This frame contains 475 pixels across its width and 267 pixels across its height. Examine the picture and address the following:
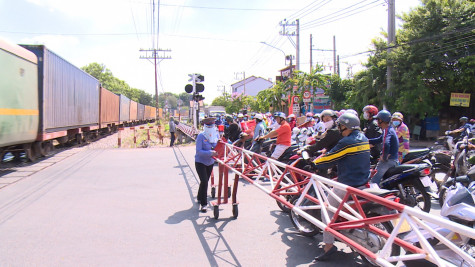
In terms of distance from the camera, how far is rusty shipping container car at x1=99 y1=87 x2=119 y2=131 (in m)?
23.0

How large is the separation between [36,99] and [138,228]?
27.2 feet

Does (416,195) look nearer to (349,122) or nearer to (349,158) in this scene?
(349,158)

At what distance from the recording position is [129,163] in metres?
12.0

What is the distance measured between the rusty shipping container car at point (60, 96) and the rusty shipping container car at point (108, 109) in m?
3.73

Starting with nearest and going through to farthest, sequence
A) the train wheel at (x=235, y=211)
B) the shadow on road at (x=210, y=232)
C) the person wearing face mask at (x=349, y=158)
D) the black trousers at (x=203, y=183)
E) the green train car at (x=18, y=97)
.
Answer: the person wearing face mask at (x=349, y=158) → the shadow on road at (x=210, y=232) → the train wheel at (x=235, y=211) → the black trousers at (x=203, y=183) → the green train car at (x=18, y=97)

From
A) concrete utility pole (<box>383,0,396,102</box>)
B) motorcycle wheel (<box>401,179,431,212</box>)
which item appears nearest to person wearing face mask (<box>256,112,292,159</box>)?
motorcycle wheel (<box>401,179,431,212</box>)

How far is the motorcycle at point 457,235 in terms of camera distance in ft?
9.04

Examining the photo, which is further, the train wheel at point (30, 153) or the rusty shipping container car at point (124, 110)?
the rusty shipping container car at point (124, 110)

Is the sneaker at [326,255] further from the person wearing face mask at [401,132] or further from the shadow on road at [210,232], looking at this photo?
the person wearing face mask at [401,132]

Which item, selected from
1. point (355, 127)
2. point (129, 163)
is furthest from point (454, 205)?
point (129, 163)

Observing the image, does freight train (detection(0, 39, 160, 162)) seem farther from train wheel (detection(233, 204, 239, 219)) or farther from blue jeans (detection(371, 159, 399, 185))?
blue jeans (detection(371, 159, 399, 185))

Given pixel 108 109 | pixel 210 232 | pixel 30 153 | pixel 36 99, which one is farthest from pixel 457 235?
pixel 108 109

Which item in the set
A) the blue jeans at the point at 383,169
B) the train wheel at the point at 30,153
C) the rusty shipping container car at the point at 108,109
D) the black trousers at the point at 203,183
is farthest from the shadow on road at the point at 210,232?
the rusty shipping container car at the point at 108,109

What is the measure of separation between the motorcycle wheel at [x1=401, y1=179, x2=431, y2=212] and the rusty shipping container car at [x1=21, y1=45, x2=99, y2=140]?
11.2m
